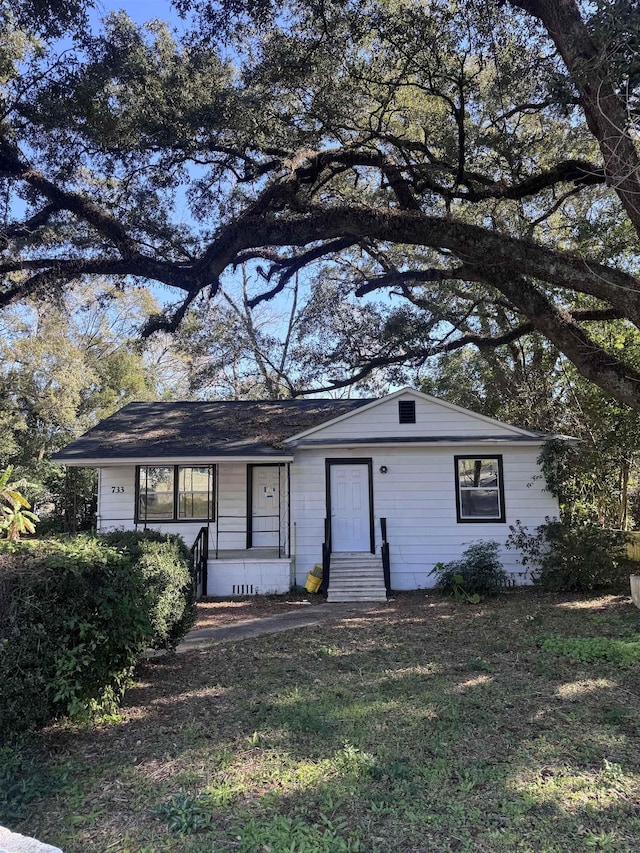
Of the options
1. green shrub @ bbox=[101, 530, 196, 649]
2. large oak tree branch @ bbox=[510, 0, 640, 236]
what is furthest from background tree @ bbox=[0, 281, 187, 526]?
large oak tree branch @ bbox=[510, 0, 640, 236]

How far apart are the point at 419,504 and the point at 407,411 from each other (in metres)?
2.05

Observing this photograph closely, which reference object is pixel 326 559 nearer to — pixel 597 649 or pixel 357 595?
pixel 357 595

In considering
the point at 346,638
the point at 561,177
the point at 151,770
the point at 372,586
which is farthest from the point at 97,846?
the point at 561,177

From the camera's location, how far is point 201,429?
12992 mm

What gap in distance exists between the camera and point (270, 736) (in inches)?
162

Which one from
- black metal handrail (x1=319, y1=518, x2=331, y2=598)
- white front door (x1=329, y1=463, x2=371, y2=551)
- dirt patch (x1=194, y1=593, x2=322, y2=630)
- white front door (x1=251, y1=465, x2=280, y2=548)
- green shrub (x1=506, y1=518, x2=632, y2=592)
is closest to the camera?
dirt patch (x1=194, y1=593, x2=322, y2=630)

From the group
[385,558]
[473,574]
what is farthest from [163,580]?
[473,574]

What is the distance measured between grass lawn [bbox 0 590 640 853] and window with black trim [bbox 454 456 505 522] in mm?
5189

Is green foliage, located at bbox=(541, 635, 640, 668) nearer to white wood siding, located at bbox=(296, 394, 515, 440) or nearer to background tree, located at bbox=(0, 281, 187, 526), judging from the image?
white wood siding, located at bbox=(296, 394, 515, 440)

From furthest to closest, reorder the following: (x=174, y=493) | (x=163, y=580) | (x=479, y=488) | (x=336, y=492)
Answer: (x=174, y=493) → (x=336, y=492) → (x=479, y=488) → (x=163, y=580)

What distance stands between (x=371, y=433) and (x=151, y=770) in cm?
876

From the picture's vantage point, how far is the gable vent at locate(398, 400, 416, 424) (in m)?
11.8

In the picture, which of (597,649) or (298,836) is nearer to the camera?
(298,836)

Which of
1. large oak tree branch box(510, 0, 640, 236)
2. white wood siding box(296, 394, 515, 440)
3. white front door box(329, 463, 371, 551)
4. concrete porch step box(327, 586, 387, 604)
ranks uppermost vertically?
large oak tree branch box(510, 0, 640, 236)
